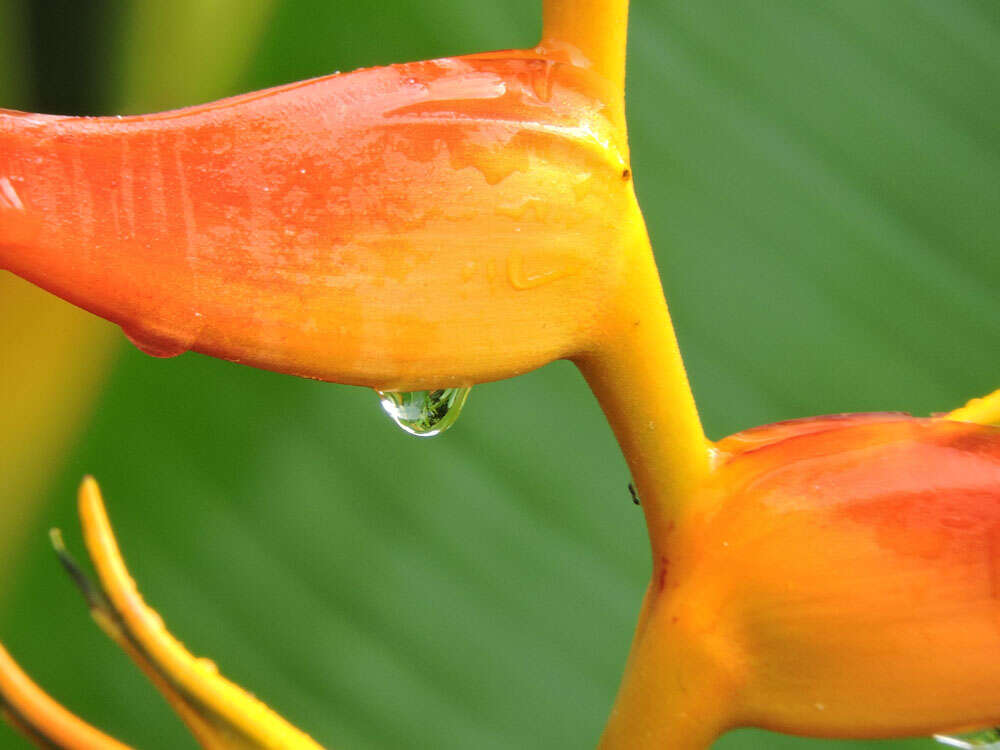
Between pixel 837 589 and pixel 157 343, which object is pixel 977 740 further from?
pixel 157 343

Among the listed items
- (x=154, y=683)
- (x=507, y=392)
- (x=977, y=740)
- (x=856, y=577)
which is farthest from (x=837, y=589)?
(x=507, y=392)

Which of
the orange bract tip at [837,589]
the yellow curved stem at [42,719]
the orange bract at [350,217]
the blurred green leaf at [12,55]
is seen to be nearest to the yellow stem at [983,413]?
the orange bract tip at [837,589]

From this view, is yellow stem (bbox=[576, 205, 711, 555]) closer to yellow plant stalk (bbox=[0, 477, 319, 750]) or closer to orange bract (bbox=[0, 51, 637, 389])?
orange bract (bbox=[0, 51, 637, 389])

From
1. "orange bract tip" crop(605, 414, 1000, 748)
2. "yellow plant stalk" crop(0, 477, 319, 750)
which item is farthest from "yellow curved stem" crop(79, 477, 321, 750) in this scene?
"orange bract tip" crop(605, 414, 1000, 748)

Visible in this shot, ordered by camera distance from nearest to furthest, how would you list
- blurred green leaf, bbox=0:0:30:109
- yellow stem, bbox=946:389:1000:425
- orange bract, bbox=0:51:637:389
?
orange bract, bbox=0:51:637:389
yellow stem, bbox=946:389:1000:425
blurred green leaf, bbox=0:0:30:109

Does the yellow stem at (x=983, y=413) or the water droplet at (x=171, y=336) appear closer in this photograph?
the water droplet at (x=171, y=336)

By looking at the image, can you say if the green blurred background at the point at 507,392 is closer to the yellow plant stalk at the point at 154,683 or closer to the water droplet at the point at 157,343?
the yellow plant stalk at the point at 154,683
